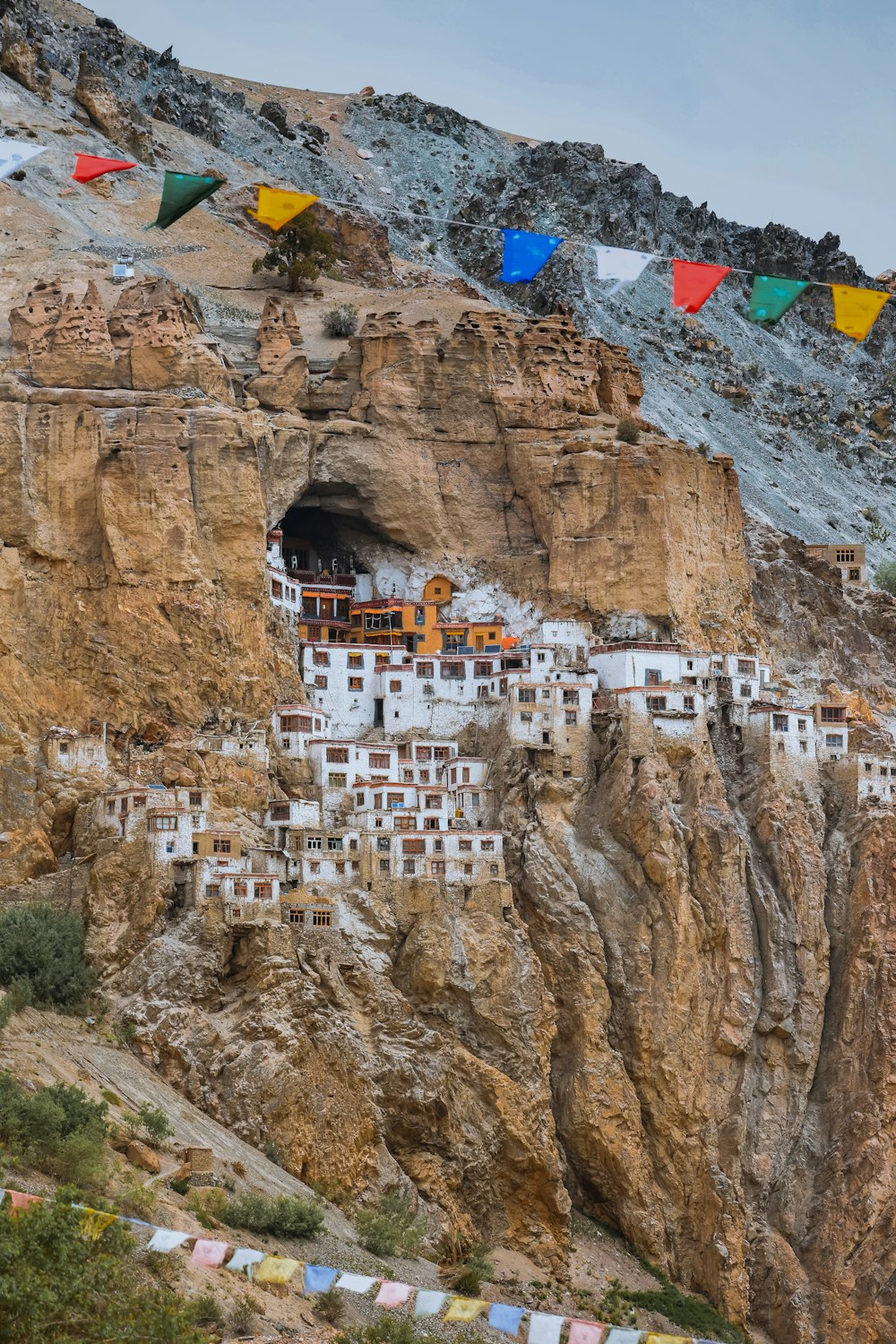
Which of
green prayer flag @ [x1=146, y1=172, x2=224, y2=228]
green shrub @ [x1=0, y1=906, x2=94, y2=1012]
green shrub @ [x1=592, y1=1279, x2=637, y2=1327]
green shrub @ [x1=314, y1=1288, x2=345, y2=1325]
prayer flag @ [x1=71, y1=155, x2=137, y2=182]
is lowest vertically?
green shrub @ [x1=592, y1=1279, x2=637, y2=1327]

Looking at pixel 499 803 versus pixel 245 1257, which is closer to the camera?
pixel 245 1257

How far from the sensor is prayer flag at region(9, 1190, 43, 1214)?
34.9 m

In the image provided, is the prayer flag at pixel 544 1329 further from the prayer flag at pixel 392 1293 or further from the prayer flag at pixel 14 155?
the prayer flag at pixel 14 155

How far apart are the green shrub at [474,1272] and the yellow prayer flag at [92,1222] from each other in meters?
16.5

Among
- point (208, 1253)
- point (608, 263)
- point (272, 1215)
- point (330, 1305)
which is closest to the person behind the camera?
point (208, 1253)

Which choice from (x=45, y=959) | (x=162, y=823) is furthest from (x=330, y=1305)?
(x=162, y=823)

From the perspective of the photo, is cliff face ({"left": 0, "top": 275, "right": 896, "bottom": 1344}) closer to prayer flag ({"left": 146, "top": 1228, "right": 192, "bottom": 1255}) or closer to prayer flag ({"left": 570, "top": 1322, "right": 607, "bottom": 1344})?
prayer flag ({"left": 146, "top": 1228, "right": 192, "bottom": 1255})

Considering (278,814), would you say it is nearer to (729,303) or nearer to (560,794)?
(560,794)

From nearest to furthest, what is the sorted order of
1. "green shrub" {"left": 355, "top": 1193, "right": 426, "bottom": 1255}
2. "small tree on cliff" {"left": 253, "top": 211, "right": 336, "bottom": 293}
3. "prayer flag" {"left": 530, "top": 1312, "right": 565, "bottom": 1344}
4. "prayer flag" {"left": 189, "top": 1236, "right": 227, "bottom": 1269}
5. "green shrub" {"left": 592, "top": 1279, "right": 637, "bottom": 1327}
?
"prayer flag" {"left": 530, "top": 1312, "right": 565, "bottom": 1344} < "prayer flag" {"left": 189, "top": 1236, "right": 227, "bottom": 1269} < "green shrub" {"left": 355, "top": 1193, "right": 426, "bottom": 1255} < "green shrub" {"left": 592, "top": 1279, "right": 637, "bottom": 1327} < "small tree on cliff" {"left": 253, "top": 211, "right": 336, "bottom": 293}

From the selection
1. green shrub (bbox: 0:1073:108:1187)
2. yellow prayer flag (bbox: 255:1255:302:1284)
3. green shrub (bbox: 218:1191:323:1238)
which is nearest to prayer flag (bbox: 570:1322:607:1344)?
yellow prayer flag (bbox: 255:1255:302:1284)

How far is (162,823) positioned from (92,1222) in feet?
64.2

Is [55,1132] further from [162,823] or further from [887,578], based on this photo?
[887,578]

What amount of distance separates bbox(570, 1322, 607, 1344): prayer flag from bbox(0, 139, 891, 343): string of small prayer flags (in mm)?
26693

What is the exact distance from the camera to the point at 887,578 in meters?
91.8
